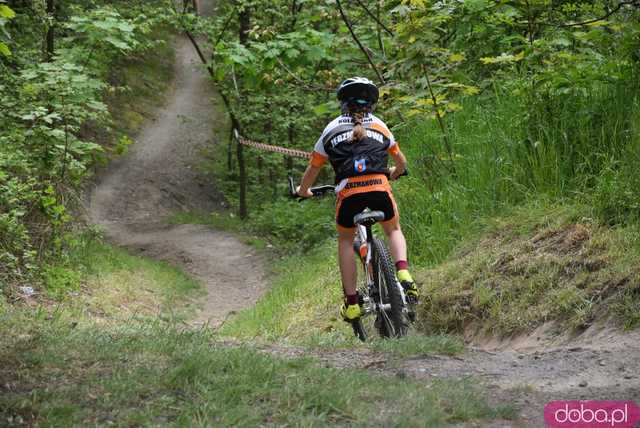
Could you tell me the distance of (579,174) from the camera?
7926mm

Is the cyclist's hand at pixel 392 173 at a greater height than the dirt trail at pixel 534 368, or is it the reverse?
the cyclist's hand at pixel 392 173

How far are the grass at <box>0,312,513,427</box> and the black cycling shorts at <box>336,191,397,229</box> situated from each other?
5.85 feet

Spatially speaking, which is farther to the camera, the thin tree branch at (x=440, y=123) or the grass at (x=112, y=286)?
the grass at (x=112, y=286)

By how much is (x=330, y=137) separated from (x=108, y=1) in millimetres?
18053

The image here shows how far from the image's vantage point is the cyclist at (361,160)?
20.3ft

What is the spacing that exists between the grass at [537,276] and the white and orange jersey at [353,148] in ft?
5.72

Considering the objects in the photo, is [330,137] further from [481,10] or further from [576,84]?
[481,10]

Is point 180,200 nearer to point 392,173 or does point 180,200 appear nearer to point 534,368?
point 392,173

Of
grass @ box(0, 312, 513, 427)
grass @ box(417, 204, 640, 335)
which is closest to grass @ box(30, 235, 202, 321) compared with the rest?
grass @ box(417, 204, 640, 335)

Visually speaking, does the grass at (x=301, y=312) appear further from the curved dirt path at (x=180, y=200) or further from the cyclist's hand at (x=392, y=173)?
the cyclist's hand at (x=392, y=173)

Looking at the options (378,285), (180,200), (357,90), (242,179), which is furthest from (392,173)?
(180,200)

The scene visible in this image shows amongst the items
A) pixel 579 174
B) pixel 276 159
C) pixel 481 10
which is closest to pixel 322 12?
pixel 481 10

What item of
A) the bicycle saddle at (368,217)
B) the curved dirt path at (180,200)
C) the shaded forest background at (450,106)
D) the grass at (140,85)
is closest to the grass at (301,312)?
the curved dirt path at (180,200)

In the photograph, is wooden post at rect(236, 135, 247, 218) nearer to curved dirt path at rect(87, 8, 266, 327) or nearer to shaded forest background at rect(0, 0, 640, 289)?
curved dirt path at rect(87, 8, 266, 327)
